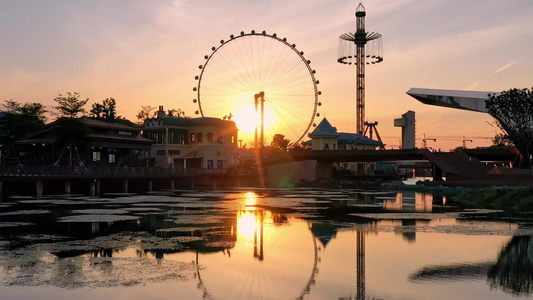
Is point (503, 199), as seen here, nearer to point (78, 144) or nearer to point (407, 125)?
point (78, 144)

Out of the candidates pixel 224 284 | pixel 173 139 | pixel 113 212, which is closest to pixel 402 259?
pixel 224 284

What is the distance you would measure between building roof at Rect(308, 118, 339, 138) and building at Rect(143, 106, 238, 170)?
40995mm

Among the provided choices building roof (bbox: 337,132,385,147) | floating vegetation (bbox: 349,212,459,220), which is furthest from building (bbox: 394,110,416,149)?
floating vegetation (bbox: 349,212,459,220)

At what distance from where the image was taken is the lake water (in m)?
16.3

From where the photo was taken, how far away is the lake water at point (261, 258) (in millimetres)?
16266

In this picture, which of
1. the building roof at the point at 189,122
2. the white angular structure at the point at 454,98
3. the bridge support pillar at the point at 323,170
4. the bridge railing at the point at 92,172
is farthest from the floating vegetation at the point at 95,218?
the white angular structure at the point at 454,98

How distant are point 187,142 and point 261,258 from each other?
291 ft

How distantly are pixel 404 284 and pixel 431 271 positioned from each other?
246cm

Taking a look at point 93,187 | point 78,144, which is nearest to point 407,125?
point 78,144

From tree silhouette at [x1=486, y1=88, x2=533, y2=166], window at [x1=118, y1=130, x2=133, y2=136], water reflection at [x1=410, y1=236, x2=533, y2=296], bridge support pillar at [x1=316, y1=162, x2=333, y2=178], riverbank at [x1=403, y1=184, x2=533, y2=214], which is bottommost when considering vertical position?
water reflection at [x1=410, y1=236, x2=533, y2=296]

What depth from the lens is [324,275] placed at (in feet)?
60.7

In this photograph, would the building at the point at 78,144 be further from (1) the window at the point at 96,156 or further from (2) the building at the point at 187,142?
(2) the building at the point at 187,142

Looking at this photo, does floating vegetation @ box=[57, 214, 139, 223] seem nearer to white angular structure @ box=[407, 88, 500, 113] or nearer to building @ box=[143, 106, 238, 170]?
building @ box=[143, 106, 238, 170]

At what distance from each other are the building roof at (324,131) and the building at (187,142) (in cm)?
4099
